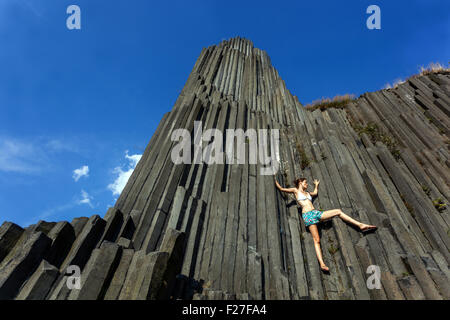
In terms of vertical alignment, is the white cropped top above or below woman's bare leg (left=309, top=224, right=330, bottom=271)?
above

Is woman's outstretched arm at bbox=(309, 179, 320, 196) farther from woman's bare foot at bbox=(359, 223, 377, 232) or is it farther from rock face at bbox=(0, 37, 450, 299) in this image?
woman's bare foot at bbox=(359, 223, 377, 232)

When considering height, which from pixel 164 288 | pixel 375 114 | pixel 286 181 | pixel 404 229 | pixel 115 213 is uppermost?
pixel 375 114

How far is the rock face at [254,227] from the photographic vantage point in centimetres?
311

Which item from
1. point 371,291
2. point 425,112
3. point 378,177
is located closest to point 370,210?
point 378,177

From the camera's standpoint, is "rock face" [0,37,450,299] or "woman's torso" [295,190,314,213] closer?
"rock face" [0,37,450,299]

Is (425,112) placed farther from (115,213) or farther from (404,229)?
(115,213)

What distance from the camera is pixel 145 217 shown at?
454 cm

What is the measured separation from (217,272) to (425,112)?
427 inches

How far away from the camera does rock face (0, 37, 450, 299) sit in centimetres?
311

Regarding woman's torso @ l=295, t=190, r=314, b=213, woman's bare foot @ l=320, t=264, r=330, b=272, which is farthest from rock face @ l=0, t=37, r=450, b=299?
woman's torso @ l=295, t=190, r=314, b=213

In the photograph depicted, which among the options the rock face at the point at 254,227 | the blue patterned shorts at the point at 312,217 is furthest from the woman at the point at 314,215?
the rock face at the point at 254,227

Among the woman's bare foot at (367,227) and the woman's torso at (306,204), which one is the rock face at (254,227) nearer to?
the woman's bare foot at (367,227)

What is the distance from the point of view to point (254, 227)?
5.21 metres

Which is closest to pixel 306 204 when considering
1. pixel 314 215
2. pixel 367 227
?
pixel 314 215
